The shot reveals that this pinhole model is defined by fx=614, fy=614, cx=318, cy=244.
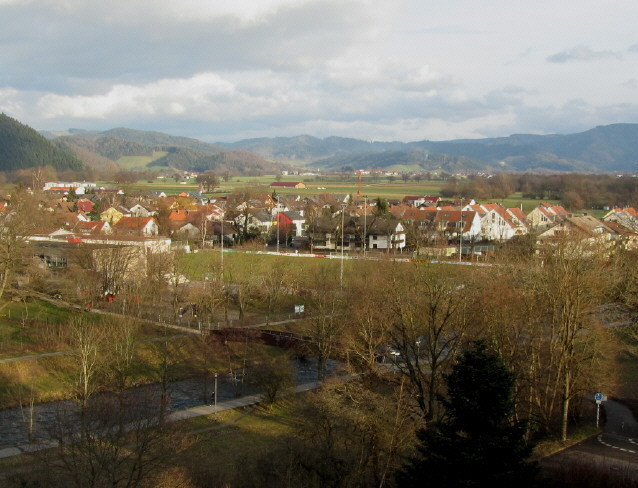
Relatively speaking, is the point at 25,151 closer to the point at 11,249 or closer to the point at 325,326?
the point at 11,249

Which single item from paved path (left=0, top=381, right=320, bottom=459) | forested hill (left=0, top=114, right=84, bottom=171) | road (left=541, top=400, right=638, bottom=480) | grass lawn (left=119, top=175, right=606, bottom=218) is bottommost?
paved path (left=0, top=381, right=320, bottom=459)

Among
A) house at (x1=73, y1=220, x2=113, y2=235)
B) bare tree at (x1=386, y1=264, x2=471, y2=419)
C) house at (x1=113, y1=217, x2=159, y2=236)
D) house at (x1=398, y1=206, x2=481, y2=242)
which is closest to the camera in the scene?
bare tree at (x1=386, y1=264, x2=471, y2=419)

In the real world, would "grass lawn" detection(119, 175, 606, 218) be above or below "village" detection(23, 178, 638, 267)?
above

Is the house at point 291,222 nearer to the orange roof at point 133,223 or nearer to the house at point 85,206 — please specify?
the orange roof at point 133,223

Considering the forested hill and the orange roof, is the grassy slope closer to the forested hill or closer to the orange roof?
the forested hill

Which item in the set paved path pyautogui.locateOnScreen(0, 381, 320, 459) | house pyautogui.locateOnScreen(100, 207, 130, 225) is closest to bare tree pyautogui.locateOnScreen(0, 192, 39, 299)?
paved path pyautogui.locateOnScreen(0, 381, 320, 459)

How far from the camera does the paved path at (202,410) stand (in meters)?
17.9

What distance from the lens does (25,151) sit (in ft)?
520

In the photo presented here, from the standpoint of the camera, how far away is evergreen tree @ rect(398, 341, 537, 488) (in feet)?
34.7

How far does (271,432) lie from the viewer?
19828 millimetres

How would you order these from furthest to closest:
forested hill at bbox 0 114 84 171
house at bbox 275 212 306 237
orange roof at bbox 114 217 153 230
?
forested hill at bbox 0 114 84 171 → house at bbox 275 212 306 237 → orange roof at bbox 114 217 153 230

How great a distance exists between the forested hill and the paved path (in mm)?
147425

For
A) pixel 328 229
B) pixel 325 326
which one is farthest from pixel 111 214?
pixel 325 326


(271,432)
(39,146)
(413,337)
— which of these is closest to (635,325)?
(413,337)
